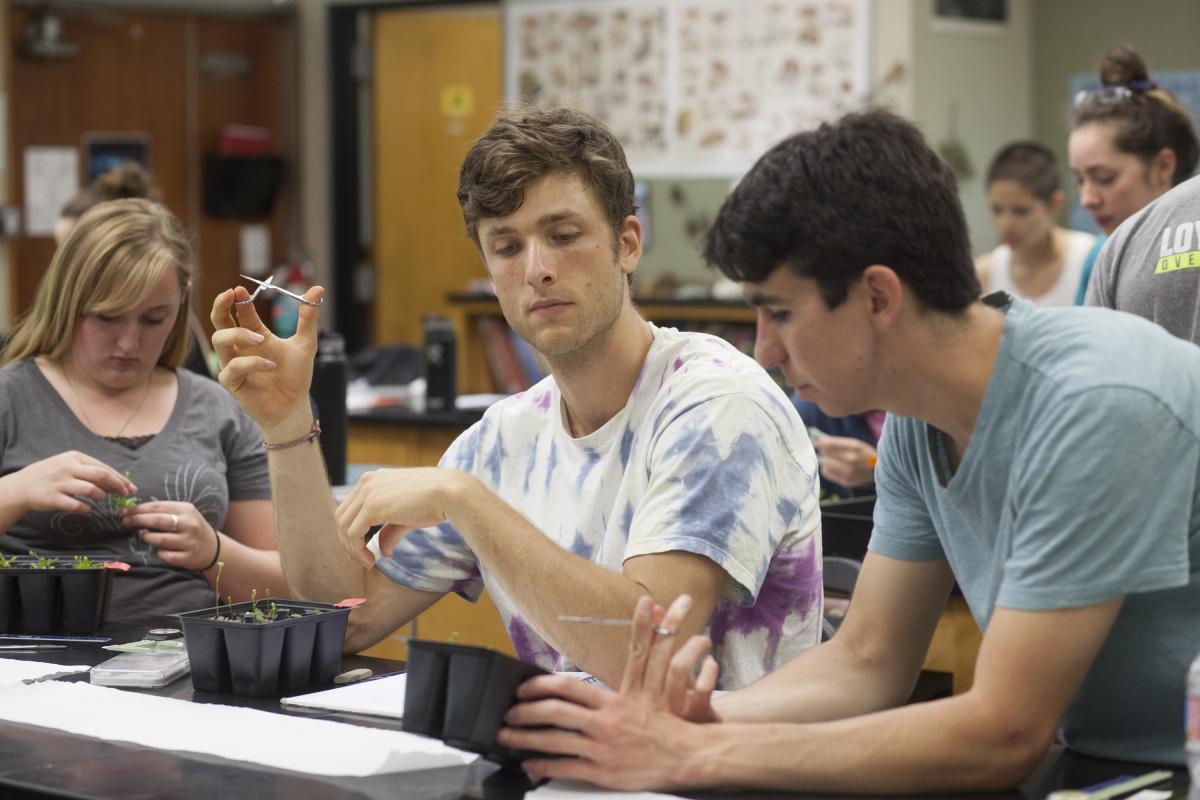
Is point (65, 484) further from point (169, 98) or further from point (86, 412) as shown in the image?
point (169, 98)

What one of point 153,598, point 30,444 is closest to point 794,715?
point 153,598

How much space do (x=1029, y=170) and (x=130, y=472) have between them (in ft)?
11.3

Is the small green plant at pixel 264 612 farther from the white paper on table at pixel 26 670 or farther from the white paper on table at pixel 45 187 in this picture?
the white paper on table at pixel 45 187

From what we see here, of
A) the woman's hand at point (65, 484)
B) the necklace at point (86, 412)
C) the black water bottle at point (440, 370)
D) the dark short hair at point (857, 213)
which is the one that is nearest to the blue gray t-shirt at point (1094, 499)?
the dark short hair at point (857, 213)

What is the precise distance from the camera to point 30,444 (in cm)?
289

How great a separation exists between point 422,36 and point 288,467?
20.7 ft

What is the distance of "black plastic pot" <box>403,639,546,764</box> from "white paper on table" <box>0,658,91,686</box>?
2.35 feet

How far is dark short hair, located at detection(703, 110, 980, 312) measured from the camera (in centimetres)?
160

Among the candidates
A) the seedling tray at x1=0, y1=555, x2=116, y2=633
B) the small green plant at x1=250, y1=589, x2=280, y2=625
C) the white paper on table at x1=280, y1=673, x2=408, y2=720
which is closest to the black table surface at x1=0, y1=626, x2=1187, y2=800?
the white paper on table at x1=280, y1=673, x2=408, y2=720

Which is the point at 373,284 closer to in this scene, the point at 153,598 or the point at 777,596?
the point at 153,598

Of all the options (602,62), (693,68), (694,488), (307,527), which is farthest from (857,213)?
(602,62)

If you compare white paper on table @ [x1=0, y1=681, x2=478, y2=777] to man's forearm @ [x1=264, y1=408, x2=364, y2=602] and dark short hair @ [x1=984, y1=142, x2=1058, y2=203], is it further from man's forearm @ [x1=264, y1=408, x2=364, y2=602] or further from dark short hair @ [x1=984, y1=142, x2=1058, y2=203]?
dark short hair @ [x1=984, y1=142, x2=1058, y2=203]

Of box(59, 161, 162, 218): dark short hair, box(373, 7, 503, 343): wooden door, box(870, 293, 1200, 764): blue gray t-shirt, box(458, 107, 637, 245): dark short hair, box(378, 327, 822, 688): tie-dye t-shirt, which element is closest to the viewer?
box(870, 293, 1200, 764): blue gray t-shirt

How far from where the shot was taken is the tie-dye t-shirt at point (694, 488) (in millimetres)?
2016
